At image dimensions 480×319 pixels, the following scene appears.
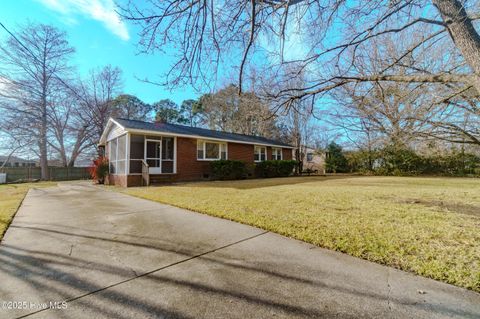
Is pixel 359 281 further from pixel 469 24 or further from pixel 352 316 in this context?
pixel 469 24

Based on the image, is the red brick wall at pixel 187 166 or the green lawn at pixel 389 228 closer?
the green lawn at pixel 389 228

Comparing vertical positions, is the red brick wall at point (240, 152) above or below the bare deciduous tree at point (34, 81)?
below

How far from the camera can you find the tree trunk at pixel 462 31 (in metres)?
2.69

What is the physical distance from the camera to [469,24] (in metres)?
2.83

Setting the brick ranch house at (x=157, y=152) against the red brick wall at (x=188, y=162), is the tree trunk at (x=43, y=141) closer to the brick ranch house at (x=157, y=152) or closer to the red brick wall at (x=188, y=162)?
the brick ranch house at (x=157, y=152)

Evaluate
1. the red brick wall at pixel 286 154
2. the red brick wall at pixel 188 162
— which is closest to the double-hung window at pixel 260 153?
the red brick wall at pixel 286 154

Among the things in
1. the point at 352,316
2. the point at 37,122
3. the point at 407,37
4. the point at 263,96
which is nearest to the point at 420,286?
the point at 352,316

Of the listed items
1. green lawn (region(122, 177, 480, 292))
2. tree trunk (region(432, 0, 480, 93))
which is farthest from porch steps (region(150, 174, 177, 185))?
tree trunk (region(432, 0, 480, 93))

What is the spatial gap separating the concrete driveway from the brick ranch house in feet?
28.6

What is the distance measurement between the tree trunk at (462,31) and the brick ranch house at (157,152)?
11.6 meters

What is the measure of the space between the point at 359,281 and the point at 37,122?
29705 mm

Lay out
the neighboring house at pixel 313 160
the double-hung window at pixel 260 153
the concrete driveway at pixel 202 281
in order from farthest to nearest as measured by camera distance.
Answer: the neighboring house at pixel 313 160
the double-hung window at pixel 260 153
the concrete driveway at pixel 202 281

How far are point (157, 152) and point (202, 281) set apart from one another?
12719mm

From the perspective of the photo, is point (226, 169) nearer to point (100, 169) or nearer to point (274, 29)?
point (100, 169)
